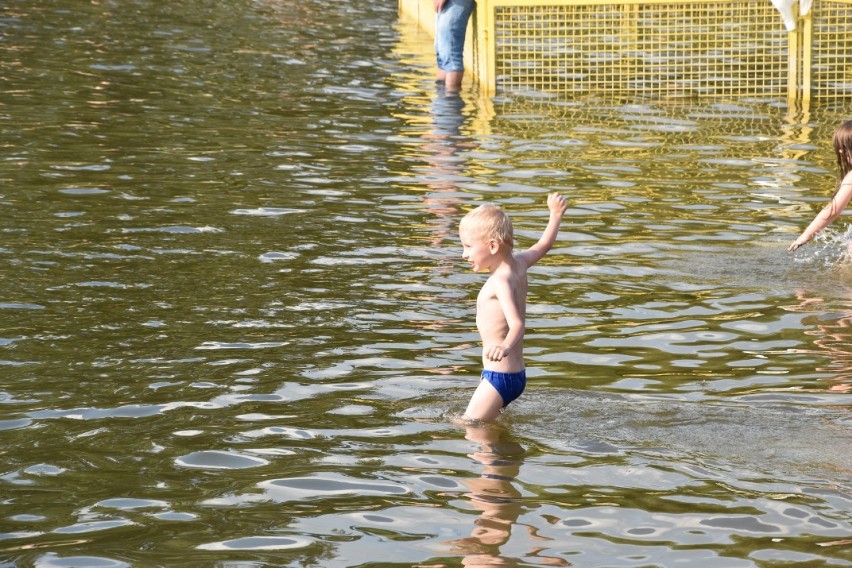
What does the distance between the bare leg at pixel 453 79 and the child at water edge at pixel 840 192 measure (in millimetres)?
9128

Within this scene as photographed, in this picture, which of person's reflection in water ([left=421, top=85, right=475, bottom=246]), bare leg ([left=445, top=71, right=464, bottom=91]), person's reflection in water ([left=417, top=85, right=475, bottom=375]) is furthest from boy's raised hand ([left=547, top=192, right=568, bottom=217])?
bare leg ([left=445, top=71, right=464, bottom=91])

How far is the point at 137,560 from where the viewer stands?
571cm

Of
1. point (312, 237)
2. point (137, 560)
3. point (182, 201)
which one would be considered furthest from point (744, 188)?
point (137, 560)

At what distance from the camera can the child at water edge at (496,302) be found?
7.32m

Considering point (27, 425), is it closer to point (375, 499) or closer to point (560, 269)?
point (375, 499)

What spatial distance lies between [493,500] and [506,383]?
1.07 m

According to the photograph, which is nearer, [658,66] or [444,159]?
[444,159]

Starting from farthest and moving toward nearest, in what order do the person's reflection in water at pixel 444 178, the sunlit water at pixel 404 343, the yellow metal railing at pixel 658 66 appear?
1. the yellow metal railing at pixel 658 66
2. the person's reflection in water at pixel 444 178
3. the sunlit water at pixel 404 343

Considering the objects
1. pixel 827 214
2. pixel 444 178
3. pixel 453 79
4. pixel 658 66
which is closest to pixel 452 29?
pixel 453 79

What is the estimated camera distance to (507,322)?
748 cm

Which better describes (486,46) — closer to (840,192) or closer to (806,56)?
(806,56)

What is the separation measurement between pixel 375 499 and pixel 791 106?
13.3m

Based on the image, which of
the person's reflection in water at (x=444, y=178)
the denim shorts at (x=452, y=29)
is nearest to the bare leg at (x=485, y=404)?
the person's reflection in water at (x=444, y=178)

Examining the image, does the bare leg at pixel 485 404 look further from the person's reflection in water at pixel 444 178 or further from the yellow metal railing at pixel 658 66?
the yellow metal railing at pixel 658 66
